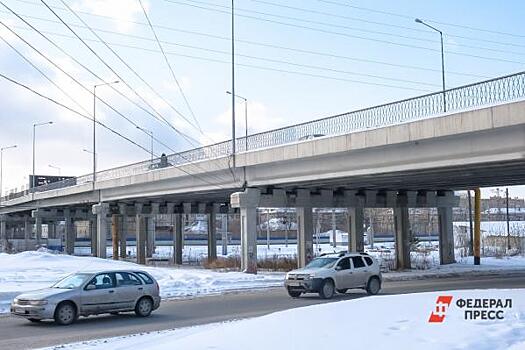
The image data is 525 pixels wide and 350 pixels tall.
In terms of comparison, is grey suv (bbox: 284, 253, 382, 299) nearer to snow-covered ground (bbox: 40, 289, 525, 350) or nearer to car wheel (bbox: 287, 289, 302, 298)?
car wheel (bbox: 287, 289, 302, 298)

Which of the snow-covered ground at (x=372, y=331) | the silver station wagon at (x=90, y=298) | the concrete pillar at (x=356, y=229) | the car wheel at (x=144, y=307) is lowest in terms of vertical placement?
the car wheel at (x=144, y=307)

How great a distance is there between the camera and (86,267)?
41.0m

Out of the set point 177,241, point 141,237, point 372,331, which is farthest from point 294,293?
point 141,237

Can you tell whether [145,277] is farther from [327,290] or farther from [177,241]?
[177,241]

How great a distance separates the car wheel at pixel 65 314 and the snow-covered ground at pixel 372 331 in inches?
220

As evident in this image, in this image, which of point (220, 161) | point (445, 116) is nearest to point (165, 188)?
point (220, 161)

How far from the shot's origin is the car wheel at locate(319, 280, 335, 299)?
80.9 feet

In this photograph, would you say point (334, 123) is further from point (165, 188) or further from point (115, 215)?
point (115, 215)

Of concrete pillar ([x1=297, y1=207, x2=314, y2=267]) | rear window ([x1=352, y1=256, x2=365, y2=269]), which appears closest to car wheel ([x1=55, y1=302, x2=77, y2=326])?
rear window ([x1=352, y1=256, x2=365, y2=269])

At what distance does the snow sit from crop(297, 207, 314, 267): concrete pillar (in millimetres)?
8721

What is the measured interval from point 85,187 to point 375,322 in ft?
191

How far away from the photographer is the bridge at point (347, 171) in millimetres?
25312

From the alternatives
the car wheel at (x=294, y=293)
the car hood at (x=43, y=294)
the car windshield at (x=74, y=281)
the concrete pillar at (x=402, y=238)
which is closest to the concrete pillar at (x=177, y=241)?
the concrete pillar at (x=402, y=238)

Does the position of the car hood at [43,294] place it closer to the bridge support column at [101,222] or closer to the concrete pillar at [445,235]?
the concrete pillar at [445,235]
